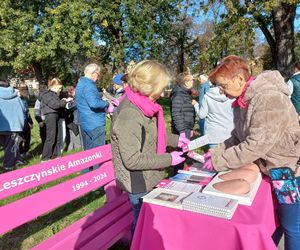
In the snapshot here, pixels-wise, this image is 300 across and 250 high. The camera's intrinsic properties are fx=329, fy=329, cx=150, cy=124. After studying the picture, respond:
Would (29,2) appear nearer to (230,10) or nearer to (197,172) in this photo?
(230,10)

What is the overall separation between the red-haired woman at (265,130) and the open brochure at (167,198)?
0.41 metres

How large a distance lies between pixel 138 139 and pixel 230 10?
9197mm

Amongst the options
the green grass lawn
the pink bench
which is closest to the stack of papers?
the pink bench

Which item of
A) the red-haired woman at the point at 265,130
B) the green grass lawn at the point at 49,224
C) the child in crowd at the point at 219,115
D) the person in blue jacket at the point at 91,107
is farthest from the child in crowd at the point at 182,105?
the red-haired woman at the point at 265,130

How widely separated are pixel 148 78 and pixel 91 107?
3.08m

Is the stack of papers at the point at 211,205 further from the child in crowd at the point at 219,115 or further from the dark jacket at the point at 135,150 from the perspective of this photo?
the child in crowd at the point at 219,115

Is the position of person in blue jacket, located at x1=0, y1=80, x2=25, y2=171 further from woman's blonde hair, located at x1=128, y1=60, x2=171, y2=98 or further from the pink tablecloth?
the pink tablecloth

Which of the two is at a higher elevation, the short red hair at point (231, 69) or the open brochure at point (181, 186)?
the short red hair at point (231, 69)

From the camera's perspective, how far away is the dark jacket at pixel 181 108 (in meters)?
5.36

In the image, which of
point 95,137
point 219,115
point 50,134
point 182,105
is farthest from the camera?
point 50,134

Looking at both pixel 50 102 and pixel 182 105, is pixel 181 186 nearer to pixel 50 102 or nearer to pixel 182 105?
pixel 182 105

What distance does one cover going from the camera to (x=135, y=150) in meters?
2.27

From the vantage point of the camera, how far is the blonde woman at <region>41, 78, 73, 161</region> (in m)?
6.72

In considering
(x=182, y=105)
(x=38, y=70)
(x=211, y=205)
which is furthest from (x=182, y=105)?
(x=38, y=70)
